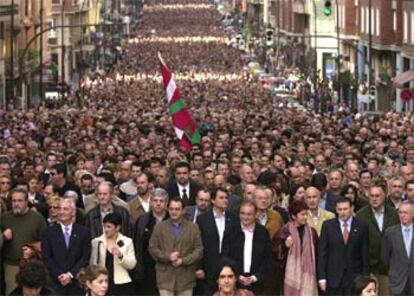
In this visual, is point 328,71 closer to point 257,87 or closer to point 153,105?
point 257,87

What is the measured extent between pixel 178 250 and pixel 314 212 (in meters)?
1.62

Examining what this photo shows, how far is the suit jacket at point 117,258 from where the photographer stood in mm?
15961

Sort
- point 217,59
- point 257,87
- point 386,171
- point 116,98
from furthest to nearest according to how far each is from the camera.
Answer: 1. point 217,59
2. point 257,87
3. point 116,98
4. point 386,171

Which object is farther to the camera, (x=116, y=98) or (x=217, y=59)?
(x=217, y=59)

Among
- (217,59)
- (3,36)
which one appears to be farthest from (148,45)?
(3,36)

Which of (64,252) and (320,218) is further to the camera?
(320,218)

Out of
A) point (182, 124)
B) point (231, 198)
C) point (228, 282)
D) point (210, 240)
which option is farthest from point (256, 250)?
point (182, 124)

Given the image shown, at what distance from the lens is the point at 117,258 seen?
15992 mm

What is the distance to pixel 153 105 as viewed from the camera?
72.1 metres

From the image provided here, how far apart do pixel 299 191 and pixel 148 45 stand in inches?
6457

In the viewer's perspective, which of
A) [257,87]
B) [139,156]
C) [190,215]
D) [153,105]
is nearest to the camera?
[190,215]

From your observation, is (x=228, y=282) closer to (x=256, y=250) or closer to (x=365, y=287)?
(x=365, y=287)

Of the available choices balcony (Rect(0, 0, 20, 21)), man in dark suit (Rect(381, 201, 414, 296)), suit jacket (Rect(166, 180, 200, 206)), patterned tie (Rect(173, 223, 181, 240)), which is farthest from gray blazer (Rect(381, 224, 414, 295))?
balcony (Rect(0, 0, 20, 21))

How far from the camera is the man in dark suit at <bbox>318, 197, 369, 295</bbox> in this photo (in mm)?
16172
